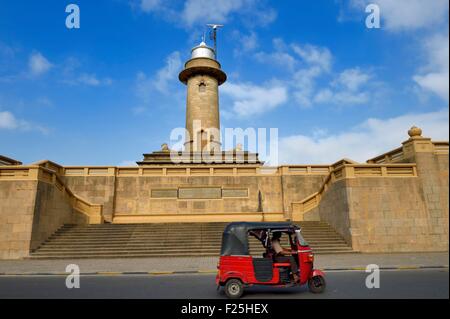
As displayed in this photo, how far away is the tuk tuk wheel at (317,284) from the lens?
267 inches

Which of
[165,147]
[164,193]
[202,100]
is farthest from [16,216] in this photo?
[202,100]

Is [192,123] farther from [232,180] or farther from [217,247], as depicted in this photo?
[217,247]

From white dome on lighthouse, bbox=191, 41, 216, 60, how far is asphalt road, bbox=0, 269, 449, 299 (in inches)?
1145

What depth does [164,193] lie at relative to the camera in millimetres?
23234

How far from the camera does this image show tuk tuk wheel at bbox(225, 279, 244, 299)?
6.49 meters

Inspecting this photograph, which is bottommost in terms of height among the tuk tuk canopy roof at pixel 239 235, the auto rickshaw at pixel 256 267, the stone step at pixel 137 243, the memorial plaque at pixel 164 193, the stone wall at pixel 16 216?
the auto rickshaw at pixel 256 267

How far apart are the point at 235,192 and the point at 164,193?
5.70 meters

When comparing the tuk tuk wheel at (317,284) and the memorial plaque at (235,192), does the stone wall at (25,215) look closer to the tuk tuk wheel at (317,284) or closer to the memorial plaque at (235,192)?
the memorial plaque at (235,192)

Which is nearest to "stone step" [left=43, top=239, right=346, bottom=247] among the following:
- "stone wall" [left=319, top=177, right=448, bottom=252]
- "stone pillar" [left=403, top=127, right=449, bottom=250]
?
"stone wall" [left=319, top=177, right=448, bottom=252]

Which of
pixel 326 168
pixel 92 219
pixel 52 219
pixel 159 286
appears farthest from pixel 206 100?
pixel 159 286

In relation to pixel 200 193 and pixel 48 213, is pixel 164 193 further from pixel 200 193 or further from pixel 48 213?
pixel 48 213

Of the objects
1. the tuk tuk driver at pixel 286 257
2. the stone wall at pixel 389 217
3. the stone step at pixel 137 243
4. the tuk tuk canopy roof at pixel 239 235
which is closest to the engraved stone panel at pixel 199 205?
the stone step at pixel 137 243

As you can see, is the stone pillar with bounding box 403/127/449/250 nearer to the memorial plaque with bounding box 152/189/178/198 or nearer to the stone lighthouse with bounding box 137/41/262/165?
the stone lighthouse with bounding box 137/41/262/165

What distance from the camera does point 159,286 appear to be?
7680 millimetres
